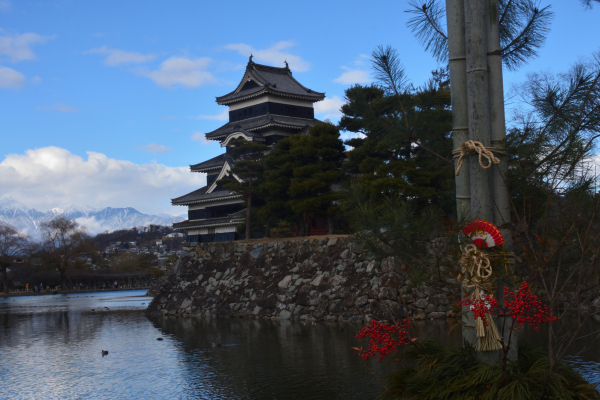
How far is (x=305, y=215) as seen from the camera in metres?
21.5

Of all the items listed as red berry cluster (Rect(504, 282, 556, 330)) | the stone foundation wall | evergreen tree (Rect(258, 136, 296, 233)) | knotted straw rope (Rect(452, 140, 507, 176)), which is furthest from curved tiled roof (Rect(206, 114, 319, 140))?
red berry cluster (Rect(504, 282, 556, 330))

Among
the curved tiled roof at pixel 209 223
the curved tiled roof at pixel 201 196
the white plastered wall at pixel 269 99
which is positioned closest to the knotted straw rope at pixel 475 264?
the curved tiled roof at pixel 209 223

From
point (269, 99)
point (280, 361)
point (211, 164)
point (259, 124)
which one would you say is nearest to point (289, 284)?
point (280, 361)

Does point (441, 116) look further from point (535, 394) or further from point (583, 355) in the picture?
point (583, 355)

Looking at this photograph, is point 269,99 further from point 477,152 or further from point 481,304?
point 481,304

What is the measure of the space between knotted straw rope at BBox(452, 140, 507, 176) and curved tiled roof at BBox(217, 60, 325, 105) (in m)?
25.4

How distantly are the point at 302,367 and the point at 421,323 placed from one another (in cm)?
601

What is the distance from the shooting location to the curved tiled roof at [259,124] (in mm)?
28584

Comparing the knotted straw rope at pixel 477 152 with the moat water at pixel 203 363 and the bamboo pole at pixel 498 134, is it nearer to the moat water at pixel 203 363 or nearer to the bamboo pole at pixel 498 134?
the bamboo pole at pixel 498 134

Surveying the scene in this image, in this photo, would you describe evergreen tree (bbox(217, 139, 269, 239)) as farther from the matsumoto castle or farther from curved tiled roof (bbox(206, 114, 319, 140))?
curved tiled roof (bbox(206, 114, 319, 140))

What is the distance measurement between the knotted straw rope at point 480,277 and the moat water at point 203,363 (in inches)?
51.3

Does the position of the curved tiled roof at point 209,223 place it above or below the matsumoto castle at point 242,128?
below

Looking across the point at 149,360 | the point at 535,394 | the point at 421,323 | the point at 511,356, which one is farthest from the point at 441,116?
the point at 421,323

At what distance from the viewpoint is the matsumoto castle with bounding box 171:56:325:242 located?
2778 cm
